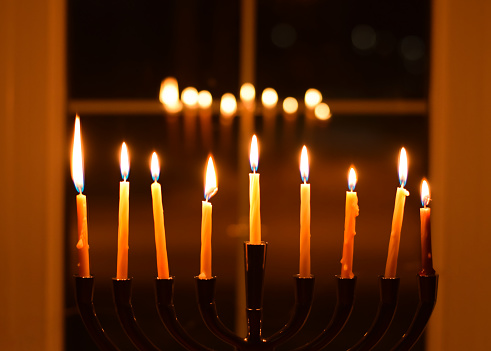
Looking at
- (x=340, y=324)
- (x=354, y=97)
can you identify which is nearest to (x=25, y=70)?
(x=354, y=97)

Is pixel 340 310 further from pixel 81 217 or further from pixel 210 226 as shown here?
pixel 81 217

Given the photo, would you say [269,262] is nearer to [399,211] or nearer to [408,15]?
[408,15]

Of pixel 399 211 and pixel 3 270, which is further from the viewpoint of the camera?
pixel 3 270

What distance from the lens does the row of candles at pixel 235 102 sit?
4.62 ft

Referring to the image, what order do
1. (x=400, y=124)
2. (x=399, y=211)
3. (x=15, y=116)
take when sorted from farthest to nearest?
(x=400, y=124)
(x=15, y=116)
(x=399, y=211)

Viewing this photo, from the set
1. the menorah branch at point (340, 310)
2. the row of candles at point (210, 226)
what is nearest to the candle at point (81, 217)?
the row of candles at point (210, 226)

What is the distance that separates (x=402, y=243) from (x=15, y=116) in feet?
2.93

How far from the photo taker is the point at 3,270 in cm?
131

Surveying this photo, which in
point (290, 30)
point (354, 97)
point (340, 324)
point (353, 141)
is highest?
point (290, 30)

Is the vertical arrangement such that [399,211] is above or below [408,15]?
below

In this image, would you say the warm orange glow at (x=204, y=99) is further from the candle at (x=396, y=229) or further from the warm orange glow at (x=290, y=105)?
the candle at (x=396, y=229)

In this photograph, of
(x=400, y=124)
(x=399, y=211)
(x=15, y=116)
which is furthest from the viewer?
(x=400, y=124)

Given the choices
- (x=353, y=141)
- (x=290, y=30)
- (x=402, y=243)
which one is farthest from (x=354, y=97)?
(x=402, y=243)

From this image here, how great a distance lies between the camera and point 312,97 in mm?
1415
